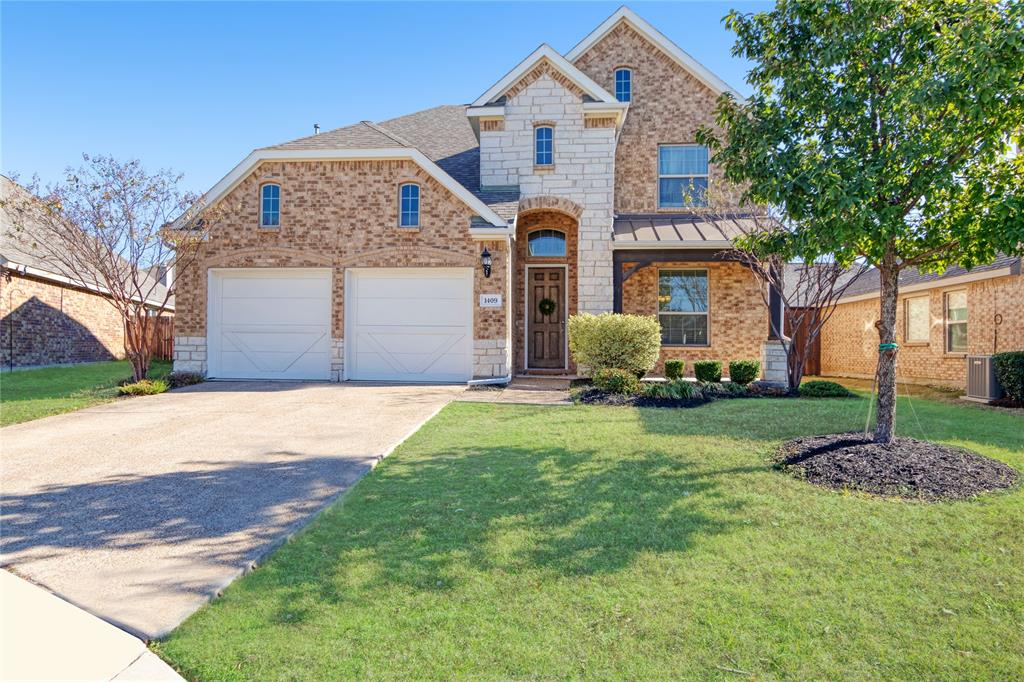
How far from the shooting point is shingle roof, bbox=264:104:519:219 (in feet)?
44.0

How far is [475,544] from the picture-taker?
12.5ft

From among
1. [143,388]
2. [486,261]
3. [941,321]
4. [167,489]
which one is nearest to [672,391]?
[486,261]

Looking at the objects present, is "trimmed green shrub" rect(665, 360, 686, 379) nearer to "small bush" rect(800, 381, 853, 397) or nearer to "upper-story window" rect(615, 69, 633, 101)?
"small bush" rect(800, 381, 853, 397)

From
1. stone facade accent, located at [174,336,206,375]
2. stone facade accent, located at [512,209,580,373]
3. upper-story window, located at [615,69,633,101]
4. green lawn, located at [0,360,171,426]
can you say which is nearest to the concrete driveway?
green lawn, located at [0,360,171,426]

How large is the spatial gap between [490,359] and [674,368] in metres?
4.43

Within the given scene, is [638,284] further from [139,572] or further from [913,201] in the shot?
[139,572]

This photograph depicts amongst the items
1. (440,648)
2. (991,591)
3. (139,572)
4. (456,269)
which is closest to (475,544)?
(440,648)

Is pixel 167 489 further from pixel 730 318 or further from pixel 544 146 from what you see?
pixel 730 318

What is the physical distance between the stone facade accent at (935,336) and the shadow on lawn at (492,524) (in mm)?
10987

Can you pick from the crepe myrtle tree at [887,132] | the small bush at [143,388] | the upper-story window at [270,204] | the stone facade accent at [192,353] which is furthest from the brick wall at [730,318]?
the small bush at [143,388]

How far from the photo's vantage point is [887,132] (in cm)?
559

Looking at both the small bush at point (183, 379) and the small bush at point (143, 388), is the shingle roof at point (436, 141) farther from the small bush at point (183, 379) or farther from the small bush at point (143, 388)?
the small bush at point (143, 388)

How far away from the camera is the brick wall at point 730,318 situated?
14648 millimetres

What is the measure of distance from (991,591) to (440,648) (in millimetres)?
3054
